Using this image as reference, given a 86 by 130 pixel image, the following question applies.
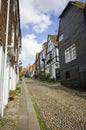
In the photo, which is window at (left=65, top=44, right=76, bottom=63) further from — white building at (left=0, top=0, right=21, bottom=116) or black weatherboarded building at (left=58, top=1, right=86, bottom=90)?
white building at (left=0, top=0, right=21, bottom=116)

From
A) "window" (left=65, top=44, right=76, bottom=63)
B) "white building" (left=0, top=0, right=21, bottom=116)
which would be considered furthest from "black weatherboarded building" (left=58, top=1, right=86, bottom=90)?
"white building" (left=0, top=0, right=21, bottom=116)

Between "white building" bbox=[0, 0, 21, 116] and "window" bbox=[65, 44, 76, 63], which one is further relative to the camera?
"window" bbox=[65, 44, 76, 63]

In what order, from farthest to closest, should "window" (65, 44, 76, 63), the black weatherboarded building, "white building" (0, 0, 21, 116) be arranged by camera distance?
A: "window" (65, 44, 76, 63)
the black weatherboarded building
"white building" (0, 0, 21, 116)

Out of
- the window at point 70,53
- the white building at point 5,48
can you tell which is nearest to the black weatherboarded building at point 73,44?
the window at point 70,53

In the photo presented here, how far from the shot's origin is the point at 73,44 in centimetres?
1803

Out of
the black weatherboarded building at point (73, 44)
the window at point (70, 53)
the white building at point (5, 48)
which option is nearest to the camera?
the white building at point (5, 48)

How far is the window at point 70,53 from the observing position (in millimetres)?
18003

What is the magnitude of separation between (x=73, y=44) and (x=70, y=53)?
4.48 feet

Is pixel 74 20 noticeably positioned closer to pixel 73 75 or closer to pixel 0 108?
pixel 73 75

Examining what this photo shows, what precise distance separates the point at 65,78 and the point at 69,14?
7.93 m

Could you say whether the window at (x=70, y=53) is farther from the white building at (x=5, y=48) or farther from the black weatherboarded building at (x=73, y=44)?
the white building at (x=5, y=48)

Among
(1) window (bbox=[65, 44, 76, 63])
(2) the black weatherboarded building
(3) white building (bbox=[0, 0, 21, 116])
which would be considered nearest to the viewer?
(3) white building (bbox=[0, 0, 21, 116])

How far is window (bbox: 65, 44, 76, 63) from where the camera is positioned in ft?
59.1

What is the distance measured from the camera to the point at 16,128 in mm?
5008
